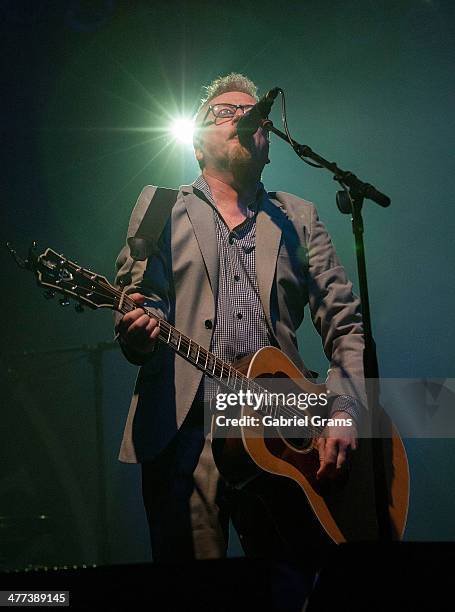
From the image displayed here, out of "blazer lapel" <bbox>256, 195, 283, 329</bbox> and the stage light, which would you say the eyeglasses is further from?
the stage light

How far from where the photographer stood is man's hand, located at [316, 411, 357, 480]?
2.05 meters

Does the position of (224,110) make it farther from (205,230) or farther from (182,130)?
(182,130)

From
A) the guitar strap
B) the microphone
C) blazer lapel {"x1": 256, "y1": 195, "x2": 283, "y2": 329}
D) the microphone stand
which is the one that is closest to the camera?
the microphone stand

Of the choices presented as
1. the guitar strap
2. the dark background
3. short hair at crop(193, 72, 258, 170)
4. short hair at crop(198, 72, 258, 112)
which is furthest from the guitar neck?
the dark background

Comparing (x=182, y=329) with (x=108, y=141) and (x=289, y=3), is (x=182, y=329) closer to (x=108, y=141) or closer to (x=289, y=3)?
(x=108, y=141)

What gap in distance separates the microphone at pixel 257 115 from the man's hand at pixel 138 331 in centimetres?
72

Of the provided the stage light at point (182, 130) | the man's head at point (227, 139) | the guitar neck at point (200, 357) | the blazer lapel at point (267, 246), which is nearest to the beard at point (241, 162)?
the man's head at point (227, 139)

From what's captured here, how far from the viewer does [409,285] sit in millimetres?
3482

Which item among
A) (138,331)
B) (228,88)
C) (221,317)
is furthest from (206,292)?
(228,88)

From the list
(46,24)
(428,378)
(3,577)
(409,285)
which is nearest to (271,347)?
(3,577)

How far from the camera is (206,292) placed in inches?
85.6

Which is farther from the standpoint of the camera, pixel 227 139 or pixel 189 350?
pixel 227 139

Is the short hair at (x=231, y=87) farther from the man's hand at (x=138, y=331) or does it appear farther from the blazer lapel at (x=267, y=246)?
the man's hand at (x=138, y=331)

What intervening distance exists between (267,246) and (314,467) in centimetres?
79
